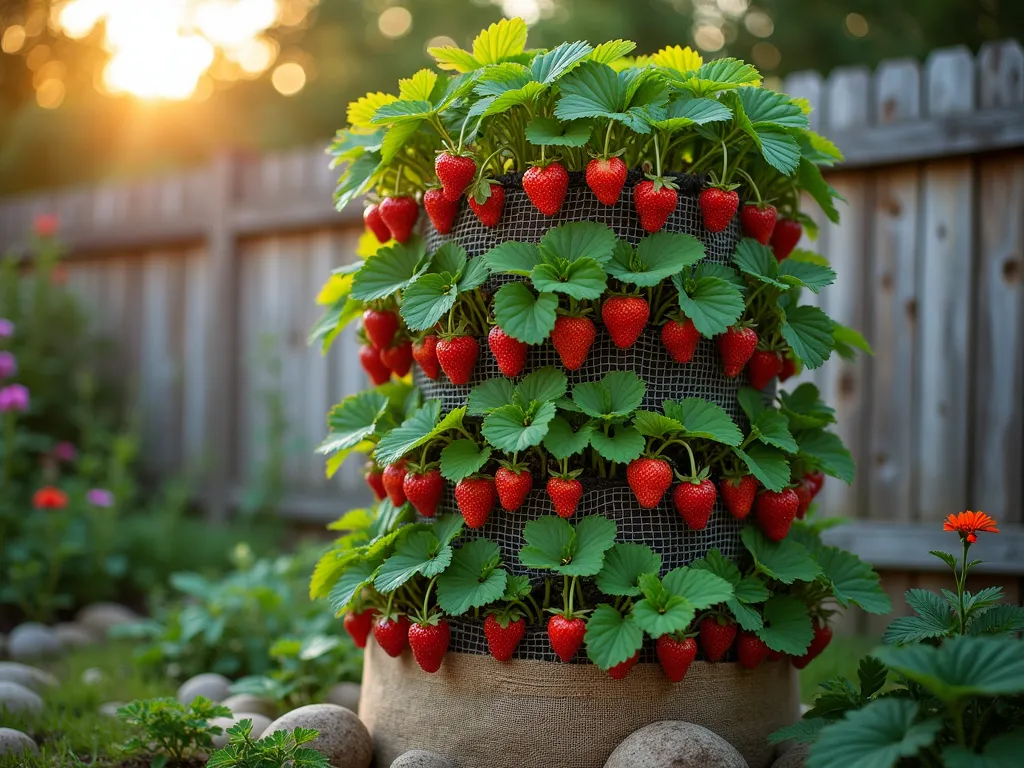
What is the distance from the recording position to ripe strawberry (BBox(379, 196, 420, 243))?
2.18 metres

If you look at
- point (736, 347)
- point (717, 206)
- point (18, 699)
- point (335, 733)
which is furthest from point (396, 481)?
point (18, 699)

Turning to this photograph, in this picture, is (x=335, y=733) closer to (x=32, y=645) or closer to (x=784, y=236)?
(x=784, y=236)

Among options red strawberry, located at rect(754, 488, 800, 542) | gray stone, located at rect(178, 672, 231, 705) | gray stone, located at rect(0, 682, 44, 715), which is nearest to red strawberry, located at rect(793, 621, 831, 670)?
red strawberry, located at rect(754, 488, 800, 542)

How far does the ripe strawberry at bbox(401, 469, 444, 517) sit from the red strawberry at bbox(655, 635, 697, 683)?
566mm

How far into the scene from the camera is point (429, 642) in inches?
78.1

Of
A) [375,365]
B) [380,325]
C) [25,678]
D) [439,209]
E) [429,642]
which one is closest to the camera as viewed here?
[429,642]

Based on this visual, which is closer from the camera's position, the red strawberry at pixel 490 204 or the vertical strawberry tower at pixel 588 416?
the vertical strawberry tower at pixel 588 416

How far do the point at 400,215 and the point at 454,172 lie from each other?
9.1 inches

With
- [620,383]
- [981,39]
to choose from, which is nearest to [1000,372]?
[620,383]

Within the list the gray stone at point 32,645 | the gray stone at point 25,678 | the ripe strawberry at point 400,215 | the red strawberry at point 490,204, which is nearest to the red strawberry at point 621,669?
the red strawberry at point 490,204

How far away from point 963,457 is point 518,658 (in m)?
2.22

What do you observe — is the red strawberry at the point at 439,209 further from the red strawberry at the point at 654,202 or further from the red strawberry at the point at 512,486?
the red strawberry at the point at 512,486

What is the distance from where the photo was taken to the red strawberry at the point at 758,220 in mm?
2133

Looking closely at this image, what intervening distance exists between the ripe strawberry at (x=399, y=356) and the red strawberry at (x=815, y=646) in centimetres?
114
